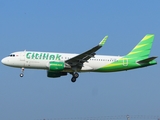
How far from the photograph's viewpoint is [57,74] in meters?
87.8

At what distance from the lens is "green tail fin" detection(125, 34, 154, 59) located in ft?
291

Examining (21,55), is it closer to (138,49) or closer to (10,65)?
(10,65)

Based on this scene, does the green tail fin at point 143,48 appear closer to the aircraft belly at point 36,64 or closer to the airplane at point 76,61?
the airplane at point 76,61

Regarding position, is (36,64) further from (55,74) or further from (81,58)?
(81,58)

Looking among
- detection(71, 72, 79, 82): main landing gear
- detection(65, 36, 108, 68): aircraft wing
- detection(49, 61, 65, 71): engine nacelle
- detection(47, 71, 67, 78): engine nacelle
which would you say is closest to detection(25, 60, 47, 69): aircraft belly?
detection(49, 61, 65, 71): engine nacelle

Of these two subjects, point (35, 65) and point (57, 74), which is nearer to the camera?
point (35, 65)

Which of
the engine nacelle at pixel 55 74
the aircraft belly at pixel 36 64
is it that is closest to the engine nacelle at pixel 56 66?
the aircraft belly at pixel 36 64

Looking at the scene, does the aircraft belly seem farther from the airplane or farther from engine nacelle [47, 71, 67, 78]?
engine nacelle [47, 71, 67, 78]

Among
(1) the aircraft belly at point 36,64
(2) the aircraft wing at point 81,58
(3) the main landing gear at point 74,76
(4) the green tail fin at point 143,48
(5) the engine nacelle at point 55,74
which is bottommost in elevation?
(3) the main landing gear at point 74,76

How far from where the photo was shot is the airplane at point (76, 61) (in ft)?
269

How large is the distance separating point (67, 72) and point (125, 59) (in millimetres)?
9229

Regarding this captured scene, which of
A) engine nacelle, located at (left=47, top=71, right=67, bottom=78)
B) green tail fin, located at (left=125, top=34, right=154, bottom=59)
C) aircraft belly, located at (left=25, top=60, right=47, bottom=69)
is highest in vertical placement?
green tail fin, located at (left=125, top=34, right=154, bottom=59)

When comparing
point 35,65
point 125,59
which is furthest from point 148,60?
point 35,65

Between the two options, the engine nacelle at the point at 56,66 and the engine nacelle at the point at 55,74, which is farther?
the engine nacelle at the point at 55,74
